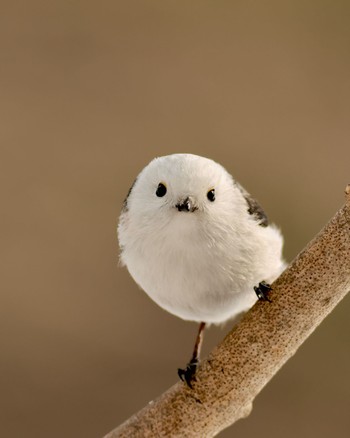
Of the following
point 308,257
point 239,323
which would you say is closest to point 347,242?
point 308,257

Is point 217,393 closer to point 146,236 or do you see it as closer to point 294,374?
point 146,236

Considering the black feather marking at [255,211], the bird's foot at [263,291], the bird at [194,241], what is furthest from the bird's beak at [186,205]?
the black feather marking at [255,211]

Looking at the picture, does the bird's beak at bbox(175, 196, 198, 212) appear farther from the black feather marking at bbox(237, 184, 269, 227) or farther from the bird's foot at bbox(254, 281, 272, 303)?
the black feather marking at bbox(237, 184, 269, 227)

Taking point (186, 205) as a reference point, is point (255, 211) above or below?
above

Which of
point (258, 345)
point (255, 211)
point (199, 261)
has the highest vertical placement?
point (255, 211)

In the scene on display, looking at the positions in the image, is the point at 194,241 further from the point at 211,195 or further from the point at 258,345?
the point at 258,345

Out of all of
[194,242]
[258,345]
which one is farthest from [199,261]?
[258,345]

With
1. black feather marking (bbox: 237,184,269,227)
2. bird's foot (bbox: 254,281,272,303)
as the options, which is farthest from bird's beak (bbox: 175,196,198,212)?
black feather marking (bbox: 237,184,269,227)
